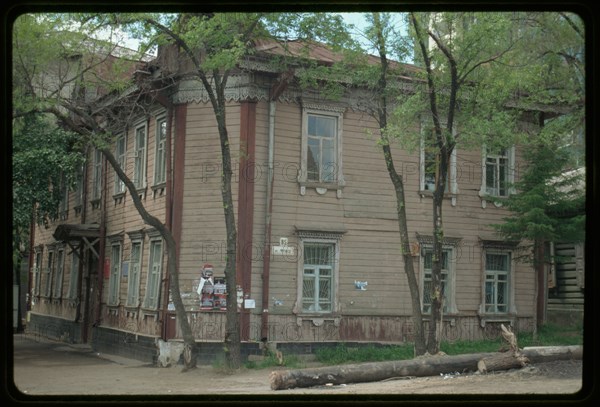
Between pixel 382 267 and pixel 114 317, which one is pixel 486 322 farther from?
pixel 114 317

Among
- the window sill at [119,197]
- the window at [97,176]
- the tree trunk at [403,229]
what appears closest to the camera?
the tree trunk at [403,229]

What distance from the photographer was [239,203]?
571 inches

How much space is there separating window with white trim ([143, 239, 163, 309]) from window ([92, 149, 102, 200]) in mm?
3910

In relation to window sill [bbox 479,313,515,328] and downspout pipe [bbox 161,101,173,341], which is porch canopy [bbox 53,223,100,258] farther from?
window sill [bbox 479,313,515,328]

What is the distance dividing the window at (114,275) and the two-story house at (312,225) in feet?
8.88

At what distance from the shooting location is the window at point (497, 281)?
580 inches

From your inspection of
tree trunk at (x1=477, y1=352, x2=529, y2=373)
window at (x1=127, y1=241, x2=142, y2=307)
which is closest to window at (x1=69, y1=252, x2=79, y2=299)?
window at (x1=127, y1=241, x2=142, y2=307)

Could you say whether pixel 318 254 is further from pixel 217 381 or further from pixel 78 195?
pixel 78 195

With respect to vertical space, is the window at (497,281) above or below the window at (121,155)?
below

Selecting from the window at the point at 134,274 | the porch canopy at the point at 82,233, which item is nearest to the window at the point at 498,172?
the window at the point at 134,274

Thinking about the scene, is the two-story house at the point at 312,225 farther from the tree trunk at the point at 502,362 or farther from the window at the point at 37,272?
the window at the point at 37,272

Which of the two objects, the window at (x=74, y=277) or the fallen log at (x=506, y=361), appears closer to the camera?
the fallen log at (x=506, y=361)

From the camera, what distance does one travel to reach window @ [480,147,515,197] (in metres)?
13.7

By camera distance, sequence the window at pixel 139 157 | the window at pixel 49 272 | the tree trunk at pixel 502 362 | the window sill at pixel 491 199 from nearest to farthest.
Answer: the tree trunk at pixel 502 362, the window sill at pixel 491 199, the window at pixel 139 157, the window at pixel 49 272
